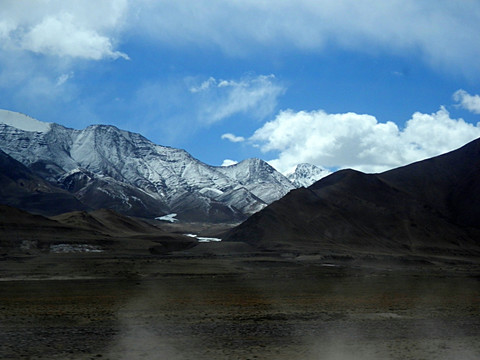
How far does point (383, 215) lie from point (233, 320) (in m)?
112

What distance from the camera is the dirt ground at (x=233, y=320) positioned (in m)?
18.0

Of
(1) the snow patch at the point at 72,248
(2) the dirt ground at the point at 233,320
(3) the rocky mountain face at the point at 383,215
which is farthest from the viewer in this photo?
(3) the rocky mountain face at the point at 383,215

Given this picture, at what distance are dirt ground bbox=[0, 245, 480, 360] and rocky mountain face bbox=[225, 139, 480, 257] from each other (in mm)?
57043

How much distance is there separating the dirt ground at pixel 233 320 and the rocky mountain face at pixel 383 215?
5704cm

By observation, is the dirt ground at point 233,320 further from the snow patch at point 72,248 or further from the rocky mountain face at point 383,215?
the rocky mountain face at point 383,215

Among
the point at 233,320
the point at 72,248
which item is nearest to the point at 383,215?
the point at 72,248

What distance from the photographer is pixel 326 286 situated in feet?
141

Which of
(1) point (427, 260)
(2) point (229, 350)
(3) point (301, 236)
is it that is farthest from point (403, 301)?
(3) point (301, 236)

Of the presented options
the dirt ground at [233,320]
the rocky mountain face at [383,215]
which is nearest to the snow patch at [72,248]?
the rocky mountain face at [383,215]

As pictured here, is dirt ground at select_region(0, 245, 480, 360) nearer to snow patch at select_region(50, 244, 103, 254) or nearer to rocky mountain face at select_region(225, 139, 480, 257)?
snow patch at select_region(50, 244, 103, 254)

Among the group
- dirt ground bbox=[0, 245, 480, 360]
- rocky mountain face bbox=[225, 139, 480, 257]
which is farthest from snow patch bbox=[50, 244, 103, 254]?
dirt ground bbox=[0, 245, 480, 360]

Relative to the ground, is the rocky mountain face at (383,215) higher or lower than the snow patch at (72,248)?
higher

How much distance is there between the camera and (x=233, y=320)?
2411 cm

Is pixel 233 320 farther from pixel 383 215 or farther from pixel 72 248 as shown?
pixel 383 215
